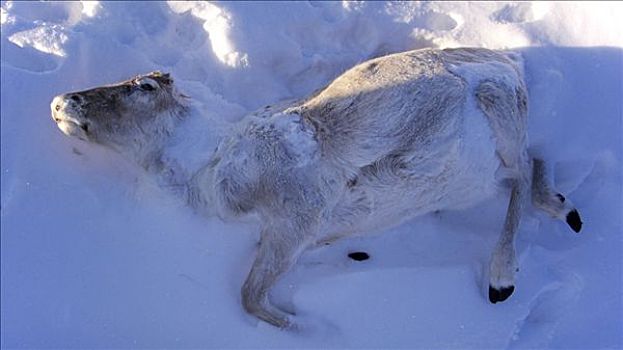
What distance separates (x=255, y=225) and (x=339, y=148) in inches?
28.9

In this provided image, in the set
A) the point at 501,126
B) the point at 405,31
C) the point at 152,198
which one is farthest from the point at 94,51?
the point at 501,126

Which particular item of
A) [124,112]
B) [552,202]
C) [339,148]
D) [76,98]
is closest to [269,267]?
[339,148]

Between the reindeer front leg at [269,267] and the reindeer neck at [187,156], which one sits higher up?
the reindeer neck at [187,156]

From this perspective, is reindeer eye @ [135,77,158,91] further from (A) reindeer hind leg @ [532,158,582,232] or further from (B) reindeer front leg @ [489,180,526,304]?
(A) reindeer hind leg @ [532,158,582,232]

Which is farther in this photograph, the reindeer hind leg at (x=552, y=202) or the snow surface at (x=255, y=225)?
the reindeer hind leg at (x=552, y=202)

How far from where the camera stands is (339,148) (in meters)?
4.59

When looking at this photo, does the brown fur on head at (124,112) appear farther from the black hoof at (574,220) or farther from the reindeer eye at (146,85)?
the black hoof at (574,220)

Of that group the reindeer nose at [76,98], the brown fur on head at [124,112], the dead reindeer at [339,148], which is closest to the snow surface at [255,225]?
the dead reindeer at [339,148]

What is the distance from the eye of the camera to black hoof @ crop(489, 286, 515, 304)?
480cm

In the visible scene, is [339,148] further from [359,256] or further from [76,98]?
[76,98]

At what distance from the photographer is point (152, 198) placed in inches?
195

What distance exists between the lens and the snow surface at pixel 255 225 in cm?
478

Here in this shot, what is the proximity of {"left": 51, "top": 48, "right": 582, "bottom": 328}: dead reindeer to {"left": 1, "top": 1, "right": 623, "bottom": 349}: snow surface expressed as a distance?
19cm

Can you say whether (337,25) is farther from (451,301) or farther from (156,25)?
(451,301)
